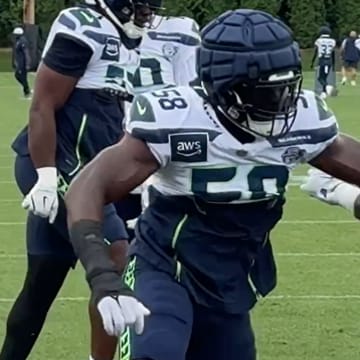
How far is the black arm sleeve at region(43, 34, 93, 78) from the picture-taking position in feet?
17.7

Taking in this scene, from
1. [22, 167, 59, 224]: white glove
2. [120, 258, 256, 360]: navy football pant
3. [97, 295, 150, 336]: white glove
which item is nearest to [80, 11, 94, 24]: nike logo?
[22, 167, 59, 224]: white glove

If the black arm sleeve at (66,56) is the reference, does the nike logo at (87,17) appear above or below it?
above

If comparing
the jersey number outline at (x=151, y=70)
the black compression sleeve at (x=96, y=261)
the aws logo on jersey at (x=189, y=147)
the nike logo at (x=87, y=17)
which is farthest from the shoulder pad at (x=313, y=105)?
the jersey number outline at (x=151, y=70)

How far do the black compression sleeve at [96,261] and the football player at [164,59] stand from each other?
97.9 inches

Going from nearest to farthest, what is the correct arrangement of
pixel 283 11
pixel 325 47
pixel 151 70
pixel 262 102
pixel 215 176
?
pixel 262 102
pixel 215 176
pixel 151 70
pixel 325 47
pixel 283 11

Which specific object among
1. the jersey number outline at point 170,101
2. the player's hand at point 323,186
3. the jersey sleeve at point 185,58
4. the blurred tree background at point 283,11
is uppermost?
the jersey number outline at point 170,101

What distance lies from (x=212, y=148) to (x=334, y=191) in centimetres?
55

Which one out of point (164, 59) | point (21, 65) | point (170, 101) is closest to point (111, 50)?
point (164, 59)

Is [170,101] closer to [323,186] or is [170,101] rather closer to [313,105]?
[313,105]

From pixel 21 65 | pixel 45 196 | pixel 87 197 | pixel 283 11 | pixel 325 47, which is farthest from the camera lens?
pixel 283 11

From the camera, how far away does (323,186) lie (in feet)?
14.0

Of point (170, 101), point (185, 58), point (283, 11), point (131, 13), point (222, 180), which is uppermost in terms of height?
point (170, 101)

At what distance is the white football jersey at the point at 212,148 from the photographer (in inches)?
150

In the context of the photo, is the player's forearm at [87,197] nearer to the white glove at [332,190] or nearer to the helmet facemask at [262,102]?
the helmet facemask at [262,102]
